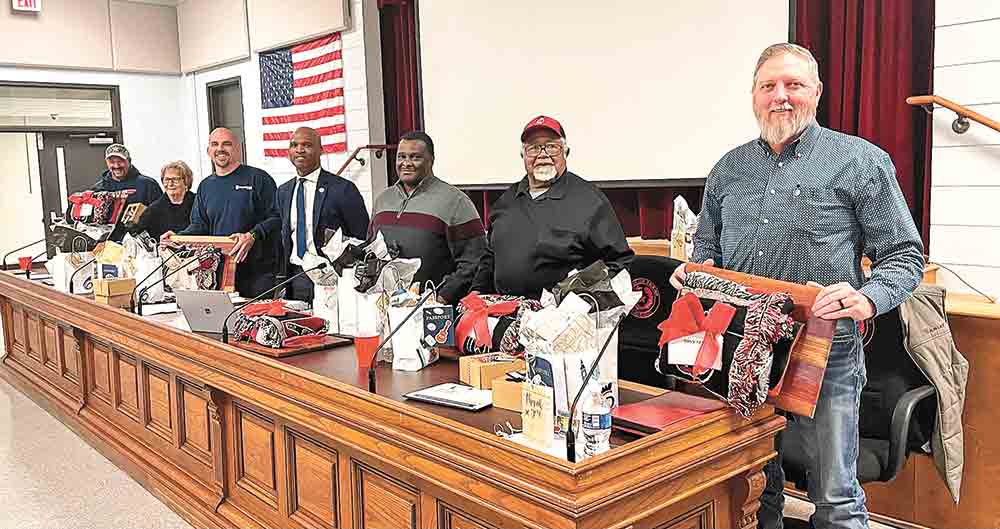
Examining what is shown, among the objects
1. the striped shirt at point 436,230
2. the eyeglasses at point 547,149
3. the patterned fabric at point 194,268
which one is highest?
the eyeglasses at point 547,149

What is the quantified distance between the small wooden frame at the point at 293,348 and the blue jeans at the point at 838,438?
1.35 metres

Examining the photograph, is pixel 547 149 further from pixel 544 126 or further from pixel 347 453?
pixel 347 453

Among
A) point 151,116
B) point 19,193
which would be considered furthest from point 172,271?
point 151,116

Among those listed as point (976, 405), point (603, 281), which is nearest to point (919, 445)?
point (976, 405)

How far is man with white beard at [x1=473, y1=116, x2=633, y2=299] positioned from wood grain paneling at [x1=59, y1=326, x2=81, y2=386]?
2518 millimetres

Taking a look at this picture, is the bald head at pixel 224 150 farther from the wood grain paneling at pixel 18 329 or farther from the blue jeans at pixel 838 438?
the blue jeans at pixel 838 438

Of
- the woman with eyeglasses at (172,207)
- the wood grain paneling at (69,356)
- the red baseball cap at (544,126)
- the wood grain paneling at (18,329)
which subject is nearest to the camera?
the red baseball cap at (544,126)

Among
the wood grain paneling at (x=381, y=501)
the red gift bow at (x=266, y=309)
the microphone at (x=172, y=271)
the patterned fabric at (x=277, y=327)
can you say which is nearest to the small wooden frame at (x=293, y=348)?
the patterned fabric at (x=277, y=327)

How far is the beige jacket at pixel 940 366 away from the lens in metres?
2.62

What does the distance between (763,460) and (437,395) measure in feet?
2.52

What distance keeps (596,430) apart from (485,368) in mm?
512

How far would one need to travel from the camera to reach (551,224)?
281 cm

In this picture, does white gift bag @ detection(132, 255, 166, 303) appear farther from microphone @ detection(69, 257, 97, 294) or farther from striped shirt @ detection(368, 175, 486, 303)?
striped shirt @ detection(368, 175, 486, 303)

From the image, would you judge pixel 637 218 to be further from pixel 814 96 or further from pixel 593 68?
pixel 814 96
